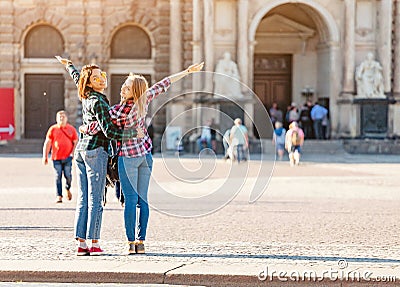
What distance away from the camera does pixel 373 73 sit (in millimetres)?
41969

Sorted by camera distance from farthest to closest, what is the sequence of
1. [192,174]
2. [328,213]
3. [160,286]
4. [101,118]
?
[192,174] < [328,213] < [101,118] < [160,286]

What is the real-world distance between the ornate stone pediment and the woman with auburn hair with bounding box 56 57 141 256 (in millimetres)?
34077

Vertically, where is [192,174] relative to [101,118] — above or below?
below

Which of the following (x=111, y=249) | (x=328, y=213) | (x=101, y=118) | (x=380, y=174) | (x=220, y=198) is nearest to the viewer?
(x=101, y=118)

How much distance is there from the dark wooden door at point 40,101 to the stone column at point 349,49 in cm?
1194

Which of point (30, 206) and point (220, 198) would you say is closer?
point (30, 206)

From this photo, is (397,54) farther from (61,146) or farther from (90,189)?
(90,189)

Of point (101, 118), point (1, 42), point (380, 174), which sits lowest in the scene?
point (380, 174)

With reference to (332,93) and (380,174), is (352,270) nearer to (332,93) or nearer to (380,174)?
(380,174)

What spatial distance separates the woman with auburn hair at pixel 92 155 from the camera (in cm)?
1181

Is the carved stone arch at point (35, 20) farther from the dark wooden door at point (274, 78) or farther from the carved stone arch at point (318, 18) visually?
the dark wooden door at point (274, 78)

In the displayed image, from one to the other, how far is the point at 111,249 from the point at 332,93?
31.3m

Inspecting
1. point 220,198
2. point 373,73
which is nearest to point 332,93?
point 373,73

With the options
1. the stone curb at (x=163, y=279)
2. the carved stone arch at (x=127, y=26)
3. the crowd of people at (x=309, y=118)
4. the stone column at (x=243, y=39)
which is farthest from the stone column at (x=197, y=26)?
the stone curb at (x=163, y=279)
